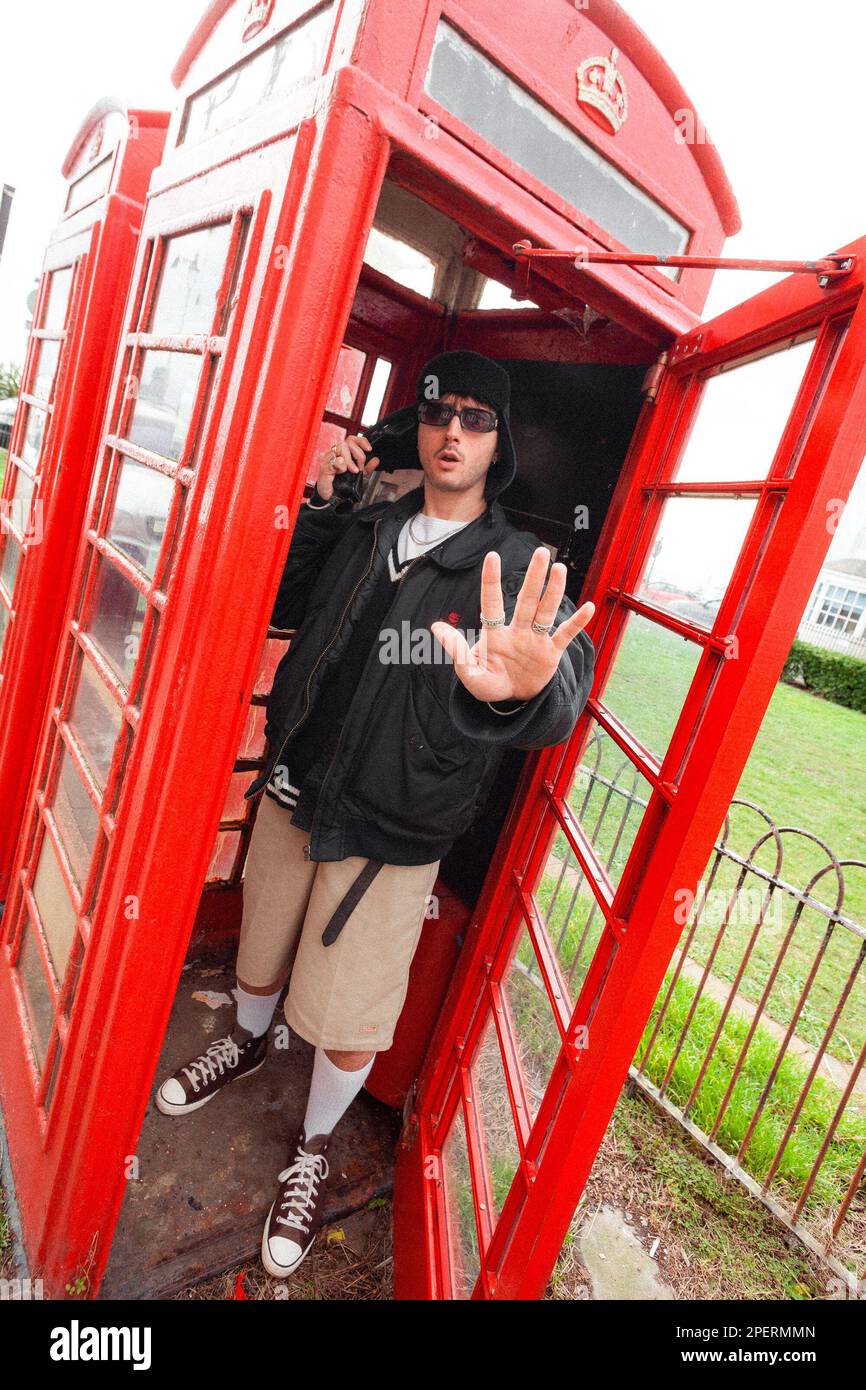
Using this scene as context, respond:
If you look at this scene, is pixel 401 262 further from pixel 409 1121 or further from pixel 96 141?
pixel 409 1121

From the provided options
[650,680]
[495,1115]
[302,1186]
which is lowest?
[302,1186]

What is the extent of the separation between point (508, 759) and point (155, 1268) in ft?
6.40

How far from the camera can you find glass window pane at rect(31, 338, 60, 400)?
3.18 metres

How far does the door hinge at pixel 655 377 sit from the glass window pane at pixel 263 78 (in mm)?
1059

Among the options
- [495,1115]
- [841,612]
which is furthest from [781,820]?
[841,612]

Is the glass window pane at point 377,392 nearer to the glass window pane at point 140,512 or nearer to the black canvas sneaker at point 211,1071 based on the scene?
the glass window pane at point 140,512

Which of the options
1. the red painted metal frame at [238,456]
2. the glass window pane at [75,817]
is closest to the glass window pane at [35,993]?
the red painted metal frame at [238,456]

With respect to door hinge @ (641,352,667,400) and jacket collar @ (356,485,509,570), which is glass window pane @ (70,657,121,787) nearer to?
jacket collar @ (356,485,509,570)

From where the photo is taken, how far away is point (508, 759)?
111 inches

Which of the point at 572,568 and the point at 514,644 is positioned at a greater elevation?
the point at 572,568

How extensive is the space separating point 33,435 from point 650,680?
3.11 m

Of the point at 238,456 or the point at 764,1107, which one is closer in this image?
the point at 238,456

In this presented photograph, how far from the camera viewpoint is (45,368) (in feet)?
11.1
